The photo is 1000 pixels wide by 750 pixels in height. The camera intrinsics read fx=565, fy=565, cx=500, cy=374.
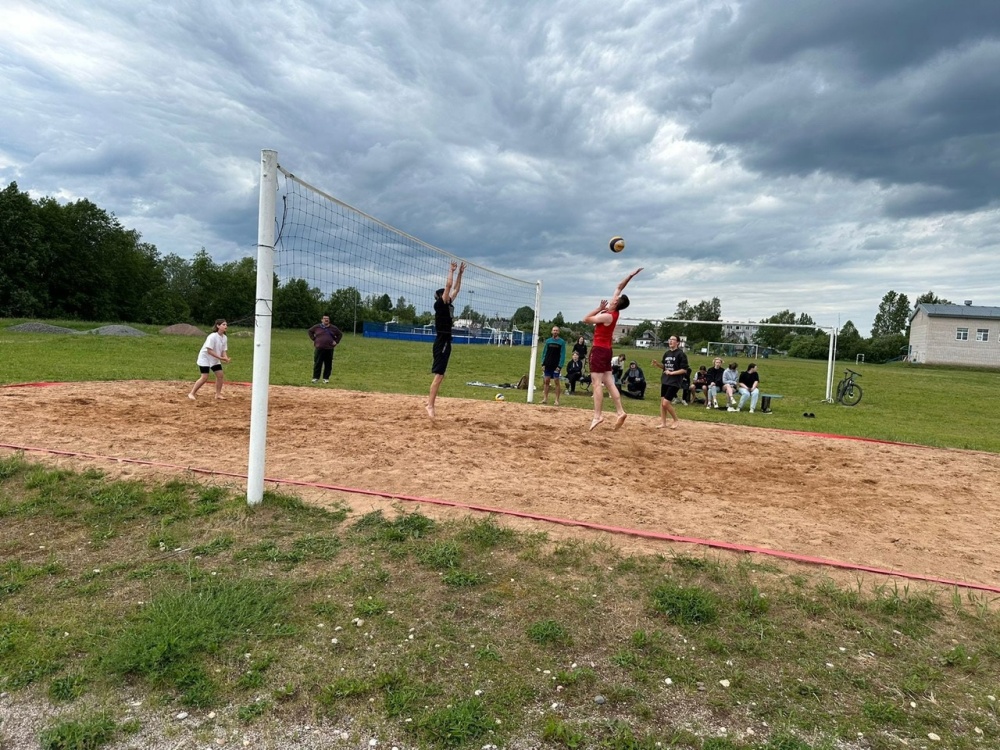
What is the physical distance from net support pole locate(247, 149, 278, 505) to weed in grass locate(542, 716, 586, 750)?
313cm

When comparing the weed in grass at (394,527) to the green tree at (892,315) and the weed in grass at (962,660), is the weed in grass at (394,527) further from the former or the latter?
the green tree at (892,315)

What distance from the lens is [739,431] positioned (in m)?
9.62

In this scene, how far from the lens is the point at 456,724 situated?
2244 millimetres

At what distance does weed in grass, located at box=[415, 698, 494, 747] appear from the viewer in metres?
2.19

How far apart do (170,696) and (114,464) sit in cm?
379

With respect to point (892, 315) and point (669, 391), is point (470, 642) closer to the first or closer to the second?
point (669, 391)

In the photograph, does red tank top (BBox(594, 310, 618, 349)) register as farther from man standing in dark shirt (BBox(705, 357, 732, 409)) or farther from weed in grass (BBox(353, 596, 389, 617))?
man standing in dark shirt (BBox(705, 357, 732, 409))

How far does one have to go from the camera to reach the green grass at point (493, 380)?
1248 centimetres

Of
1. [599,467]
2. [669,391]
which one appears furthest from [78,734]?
[669,391]

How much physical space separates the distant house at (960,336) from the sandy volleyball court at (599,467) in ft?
168

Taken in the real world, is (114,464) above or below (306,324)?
below

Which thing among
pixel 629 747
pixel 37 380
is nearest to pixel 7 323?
pixel 37 380

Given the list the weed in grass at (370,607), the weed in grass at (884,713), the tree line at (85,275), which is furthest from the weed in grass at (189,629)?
the tree line at (85,275)

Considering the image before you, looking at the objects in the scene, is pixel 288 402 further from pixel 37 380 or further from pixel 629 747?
pixel 629 747
